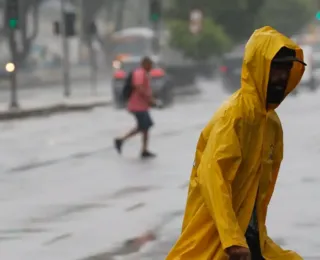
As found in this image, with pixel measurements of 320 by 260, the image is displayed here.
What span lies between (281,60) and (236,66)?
45336 mm

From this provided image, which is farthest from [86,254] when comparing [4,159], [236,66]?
[236,66]

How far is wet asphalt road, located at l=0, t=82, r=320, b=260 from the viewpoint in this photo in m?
10.9

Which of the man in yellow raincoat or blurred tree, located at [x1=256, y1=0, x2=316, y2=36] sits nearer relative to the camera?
the man in yellow raincoat

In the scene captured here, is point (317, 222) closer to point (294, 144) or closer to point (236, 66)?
point (294, 144)

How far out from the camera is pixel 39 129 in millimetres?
27797

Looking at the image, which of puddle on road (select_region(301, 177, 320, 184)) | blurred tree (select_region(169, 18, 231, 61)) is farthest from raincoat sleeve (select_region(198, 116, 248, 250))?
blurred tree (select_region(169, 18, 231, 61))

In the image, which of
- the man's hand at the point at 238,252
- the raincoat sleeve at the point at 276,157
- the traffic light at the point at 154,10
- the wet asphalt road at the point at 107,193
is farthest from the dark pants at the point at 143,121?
the traffic light at the point at 154,10

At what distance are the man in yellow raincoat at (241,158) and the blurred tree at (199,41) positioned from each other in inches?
2234

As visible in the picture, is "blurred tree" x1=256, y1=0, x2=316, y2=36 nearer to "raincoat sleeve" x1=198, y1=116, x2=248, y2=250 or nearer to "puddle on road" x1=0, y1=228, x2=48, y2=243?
"puddle on road" x1=0, y1=228, x2=48, y2=243

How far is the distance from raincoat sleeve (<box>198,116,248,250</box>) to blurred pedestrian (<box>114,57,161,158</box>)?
48.5ft

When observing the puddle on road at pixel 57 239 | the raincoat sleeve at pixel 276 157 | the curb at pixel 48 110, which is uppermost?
the raincoat sleeve at pixel 276 157

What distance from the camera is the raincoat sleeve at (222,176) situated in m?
4.80

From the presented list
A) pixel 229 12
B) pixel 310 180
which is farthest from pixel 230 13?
pixel 310 180

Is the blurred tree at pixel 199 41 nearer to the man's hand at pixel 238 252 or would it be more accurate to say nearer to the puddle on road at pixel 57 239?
the puddle on road at pixel 57 239
